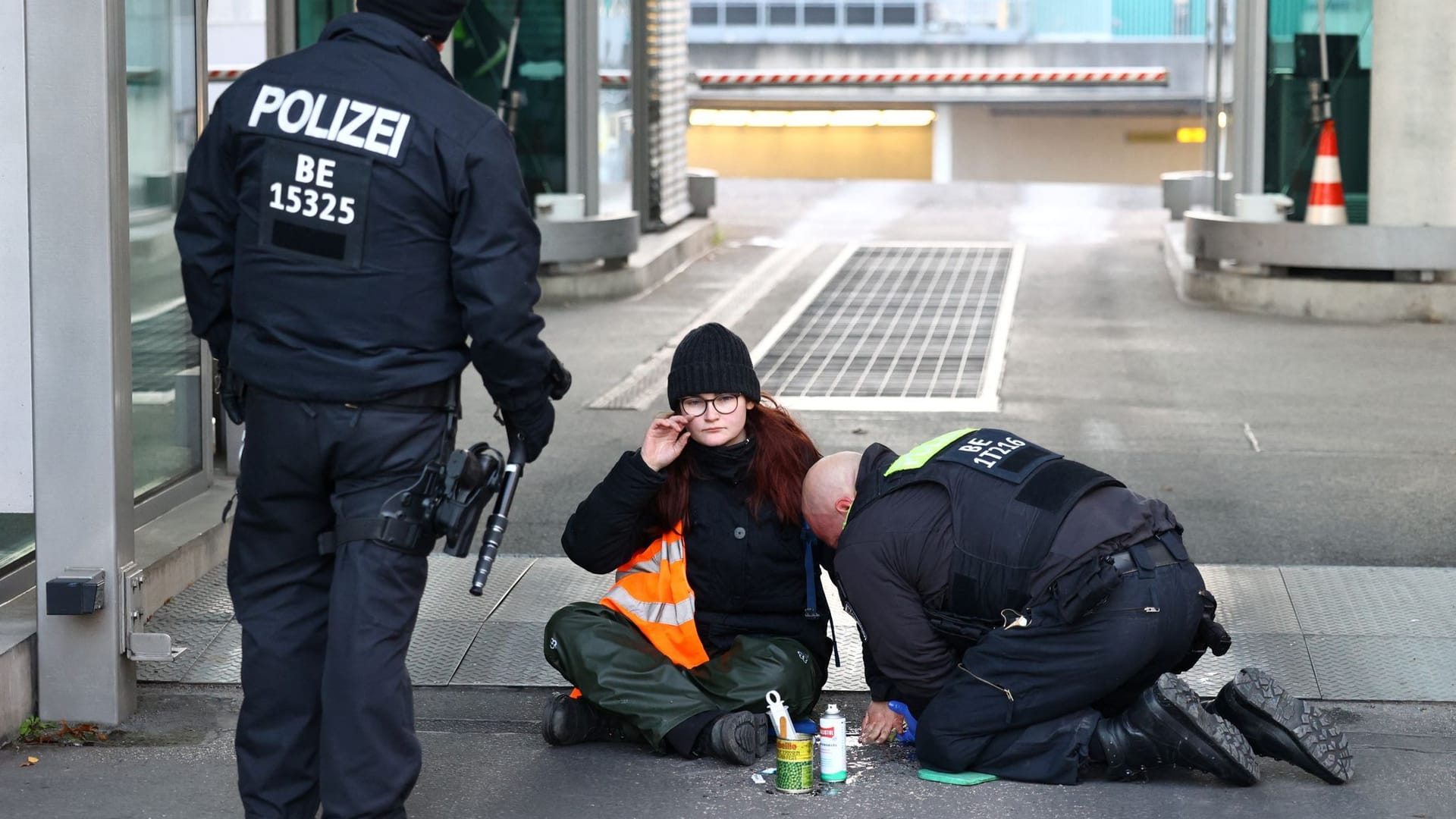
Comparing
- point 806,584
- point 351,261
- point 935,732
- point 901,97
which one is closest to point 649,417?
point 806,584

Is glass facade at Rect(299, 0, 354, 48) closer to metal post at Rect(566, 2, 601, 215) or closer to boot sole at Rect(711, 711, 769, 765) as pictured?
metal post at Rect(566, 2, 601, 215)

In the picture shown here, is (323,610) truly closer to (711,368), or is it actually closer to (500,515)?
(500,515)

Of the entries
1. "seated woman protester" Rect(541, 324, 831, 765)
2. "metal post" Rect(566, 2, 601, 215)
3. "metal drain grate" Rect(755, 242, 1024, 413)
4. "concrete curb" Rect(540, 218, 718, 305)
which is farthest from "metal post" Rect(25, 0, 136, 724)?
"metal post" Rect(566, 2, 601, 215)

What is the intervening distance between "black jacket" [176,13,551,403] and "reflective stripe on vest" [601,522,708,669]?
928mm

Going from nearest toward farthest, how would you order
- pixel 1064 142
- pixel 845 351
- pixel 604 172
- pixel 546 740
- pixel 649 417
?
pixel 546 740 < pixel 649 417 < pixel 845 351 < pixel 604 172 < pixel 1064 142

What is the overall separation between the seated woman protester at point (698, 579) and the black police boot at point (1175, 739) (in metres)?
0.76

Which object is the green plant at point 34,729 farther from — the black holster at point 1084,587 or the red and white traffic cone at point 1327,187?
the red and white traffic cone at point 1327,187

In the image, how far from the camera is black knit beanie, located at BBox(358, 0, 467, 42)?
11.1ft

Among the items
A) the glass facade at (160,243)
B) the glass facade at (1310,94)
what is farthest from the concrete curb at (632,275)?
the glass facade at (160,243)

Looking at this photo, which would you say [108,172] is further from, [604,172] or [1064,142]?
[1064,142]

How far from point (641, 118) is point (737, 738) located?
33.8ft

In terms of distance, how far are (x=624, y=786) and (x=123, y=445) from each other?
4.62 feet

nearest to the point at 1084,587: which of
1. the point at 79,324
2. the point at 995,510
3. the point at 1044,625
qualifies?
the point at 1044,625

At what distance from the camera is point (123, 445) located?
13.7ft
